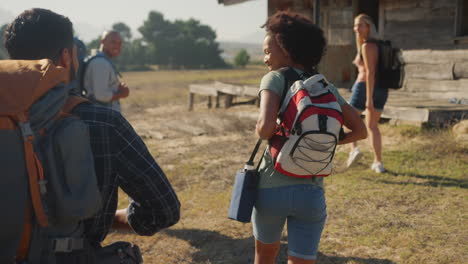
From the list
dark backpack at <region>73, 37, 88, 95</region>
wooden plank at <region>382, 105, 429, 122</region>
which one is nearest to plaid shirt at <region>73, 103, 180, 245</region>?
dark backpack at <region>73, 37, 88, 95</region>

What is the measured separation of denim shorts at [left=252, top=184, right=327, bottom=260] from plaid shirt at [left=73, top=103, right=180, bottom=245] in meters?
0.71

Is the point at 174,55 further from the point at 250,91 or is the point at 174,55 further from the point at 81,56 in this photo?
the point at 81,56

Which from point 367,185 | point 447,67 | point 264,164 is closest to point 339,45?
point 447,67

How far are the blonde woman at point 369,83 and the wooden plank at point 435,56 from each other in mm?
4532

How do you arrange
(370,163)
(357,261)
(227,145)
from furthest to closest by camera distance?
(227,145)
(370,163)
(357,261)

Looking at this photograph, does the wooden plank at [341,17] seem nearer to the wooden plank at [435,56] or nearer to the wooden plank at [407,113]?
the wooden plank at [435,56]

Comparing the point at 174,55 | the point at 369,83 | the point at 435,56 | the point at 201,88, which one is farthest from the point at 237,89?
the point at 174,55

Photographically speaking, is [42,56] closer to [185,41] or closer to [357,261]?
[357,261]

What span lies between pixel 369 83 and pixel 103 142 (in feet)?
14.2

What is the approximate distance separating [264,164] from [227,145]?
5.97 meters

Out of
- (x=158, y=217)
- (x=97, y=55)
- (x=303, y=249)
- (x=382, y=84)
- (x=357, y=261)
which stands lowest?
(x=357, y=261)

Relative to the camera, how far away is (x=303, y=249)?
246cm

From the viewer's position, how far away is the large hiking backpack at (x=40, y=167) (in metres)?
1.44

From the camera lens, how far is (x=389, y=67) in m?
5.51
